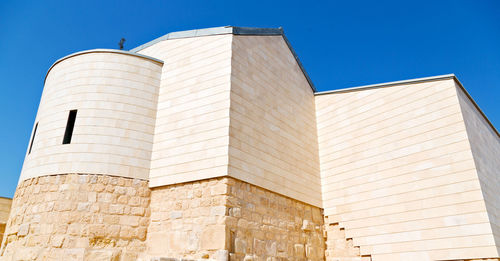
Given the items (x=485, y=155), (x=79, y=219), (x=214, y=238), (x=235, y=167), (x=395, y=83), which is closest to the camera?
(x=214, y=238)

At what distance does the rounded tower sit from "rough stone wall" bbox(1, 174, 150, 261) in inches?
0.8

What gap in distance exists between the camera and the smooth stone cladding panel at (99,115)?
8.12m

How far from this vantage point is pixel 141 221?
793cm

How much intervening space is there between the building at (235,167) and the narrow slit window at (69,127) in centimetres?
3

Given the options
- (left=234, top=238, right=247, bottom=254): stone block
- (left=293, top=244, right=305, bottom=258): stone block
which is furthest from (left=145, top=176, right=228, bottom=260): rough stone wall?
(left=293, top=244, right=305, bottom=258): stone block

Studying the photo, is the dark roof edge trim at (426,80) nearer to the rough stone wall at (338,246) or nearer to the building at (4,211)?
the rough stone wall at (338,246)

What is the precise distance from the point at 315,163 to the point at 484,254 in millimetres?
4525

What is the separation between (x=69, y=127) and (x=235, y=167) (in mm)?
4259

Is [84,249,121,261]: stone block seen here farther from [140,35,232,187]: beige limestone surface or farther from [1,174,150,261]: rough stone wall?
[140,35,232,187]: beige limestone surface

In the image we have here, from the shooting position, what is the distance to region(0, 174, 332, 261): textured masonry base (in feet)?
23.5

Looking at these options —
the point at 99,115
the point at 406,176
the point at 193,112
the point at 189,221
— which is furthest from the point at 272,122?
the point at 99,115

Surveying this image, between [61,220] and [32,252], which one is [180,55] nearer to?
[61,220]

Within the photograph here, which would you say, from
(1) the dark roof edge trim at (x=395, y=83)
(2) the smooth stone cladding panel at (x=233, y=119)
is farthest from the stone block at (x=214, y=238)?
(1) the dark roof edge trim at (x=395, y=83)

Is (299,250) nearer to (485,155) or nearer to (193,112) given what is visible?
(193,112)
